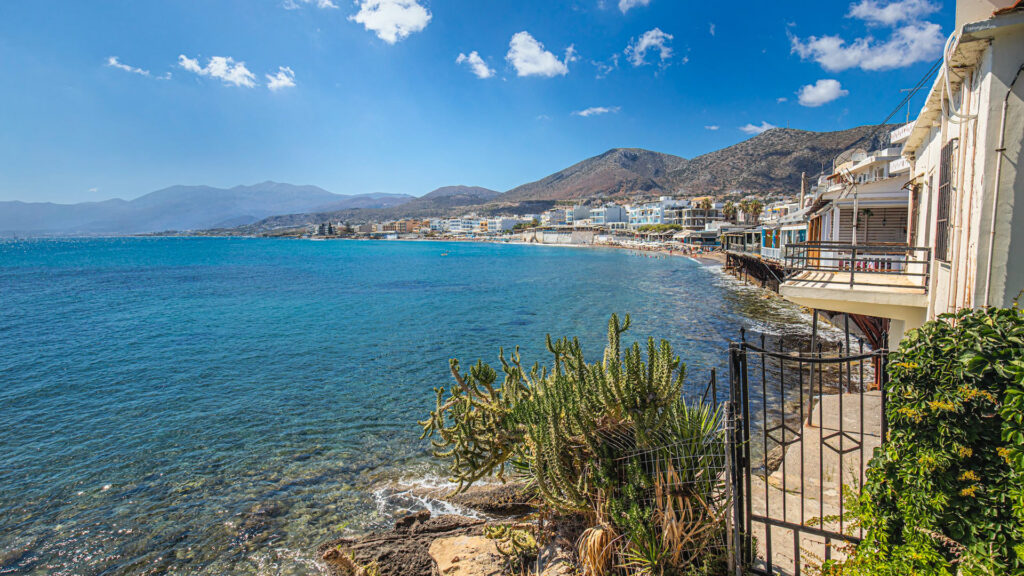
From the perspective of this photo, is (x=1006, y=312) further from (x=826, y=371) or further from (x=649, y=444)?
(x=826, y=371)

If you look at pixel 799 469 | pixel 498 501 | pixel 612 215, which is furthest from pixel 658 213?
pixel 498 501

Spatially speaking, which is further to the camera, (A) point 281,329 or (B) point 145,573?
(A) point 281,329

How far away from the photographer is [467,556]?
21.4 ft

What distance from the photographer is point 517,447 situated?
560cm

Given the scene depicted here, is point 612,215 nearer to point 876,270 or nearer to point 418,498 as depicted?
point 876,270

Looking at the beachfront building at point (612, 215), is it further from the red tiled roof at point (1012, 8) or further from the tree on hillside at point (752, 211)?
the red tiled roof at point (1012, 8)

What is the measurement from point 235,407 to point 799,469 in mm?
14007

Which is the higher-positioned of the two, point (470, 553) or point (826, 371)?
point (470, 553)

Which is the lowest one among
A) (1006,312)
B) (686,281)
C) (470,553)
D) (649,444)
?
(686,281)

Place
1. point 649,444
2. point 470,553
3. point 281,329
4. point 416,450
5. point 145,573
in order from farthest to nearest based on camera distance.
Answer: point 281,329 → point 416,450 → point 145,573 → point 470,553 → point 649,444

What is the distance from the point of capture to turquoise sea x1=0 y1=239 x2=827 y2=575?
8062mm

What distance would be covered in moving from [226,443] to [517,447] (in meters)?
9.26

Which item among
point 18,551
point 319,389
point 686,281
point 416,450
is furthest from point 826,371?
point 686,281

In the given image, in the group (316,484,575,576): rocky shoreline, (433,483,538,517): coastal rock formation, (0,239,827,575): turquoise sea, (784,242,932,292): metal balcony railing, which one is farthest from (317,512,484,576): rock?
(784,242,932,292): metal balcony railing
